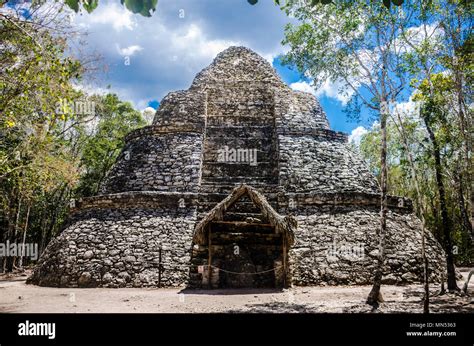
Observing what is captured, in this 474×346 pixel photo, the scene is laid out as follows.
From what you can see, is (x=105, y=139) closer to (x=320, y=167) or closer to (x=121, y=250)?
(x=121, y=250)

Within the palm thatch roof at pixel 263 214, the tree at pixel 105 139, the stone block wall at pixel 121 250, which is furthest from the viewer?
the tree at pixel 105 139

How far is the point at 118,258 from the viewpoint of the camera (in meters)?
9.23

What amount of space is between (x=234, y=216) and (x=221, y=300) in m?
2.53

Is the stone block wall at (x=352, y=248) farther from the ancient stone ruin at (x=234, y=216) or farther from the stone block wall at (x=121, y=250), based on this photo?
the stone block wall at (x=121, y=250)

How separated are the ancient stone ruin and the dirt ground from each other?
58 cm

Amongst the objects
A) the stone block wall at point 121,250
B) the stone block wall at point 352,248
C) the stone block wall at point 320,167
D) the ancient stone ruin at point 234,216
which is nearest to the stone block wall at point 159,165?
the ancient stone ruin at point 234,216

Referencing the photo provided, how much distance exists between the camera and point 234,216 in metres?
8.91

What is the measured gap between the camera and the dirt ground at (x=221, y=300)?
6051mm

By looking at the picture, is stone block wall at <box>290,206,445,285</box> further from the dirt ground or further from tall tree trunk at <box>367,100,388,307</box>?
tall tree trunk at <box>367,100,388,307</box>

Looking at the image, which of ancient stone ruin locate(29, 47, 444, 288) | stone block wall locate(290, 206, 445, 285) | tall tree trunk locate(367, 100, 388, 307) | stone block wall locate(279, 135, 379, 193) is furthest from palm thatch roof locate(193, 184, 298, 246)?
stone block wall locate(279, 135, 379, 193)

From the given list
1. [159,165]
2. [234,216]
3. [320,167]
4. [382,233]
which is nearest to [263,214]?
[234,216]

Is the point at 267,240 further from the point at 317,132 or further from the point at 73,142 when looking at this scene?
the point at 73,142

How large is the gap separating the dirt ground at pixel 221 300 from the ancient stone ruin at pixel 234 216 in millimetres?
582

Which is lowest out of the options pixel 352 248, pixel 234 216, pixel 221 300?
pixel 221 300
